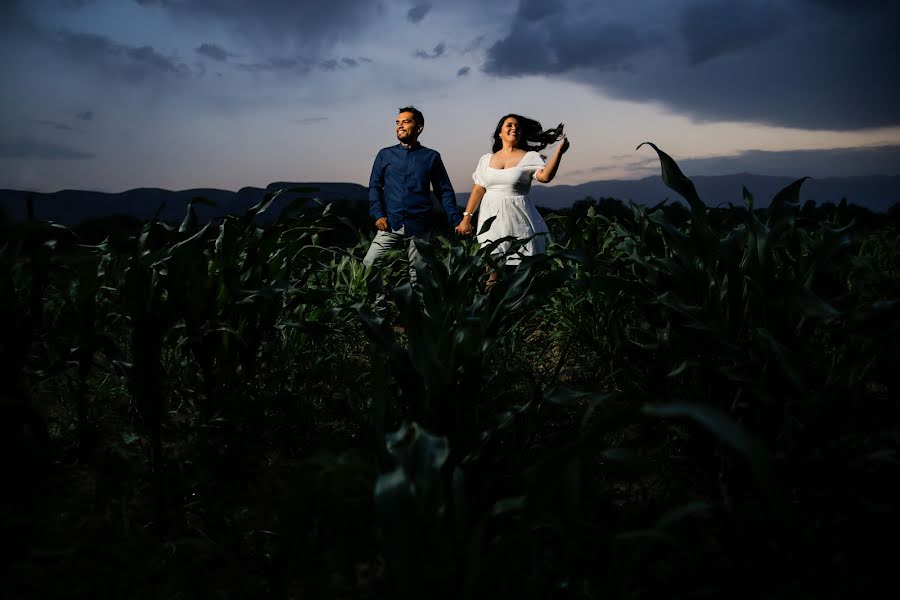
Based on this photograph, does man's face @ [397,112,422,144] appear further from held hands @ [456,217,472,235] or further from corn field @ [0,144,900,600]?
corn field @ [0,144,900,600]

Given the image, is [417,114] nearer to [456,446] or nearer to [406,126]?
[406,126]

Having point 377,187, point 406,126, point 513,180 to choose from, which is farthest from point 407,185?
point 513,180

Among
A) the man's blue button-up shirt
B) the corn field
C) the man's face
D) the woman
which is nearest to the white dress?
the woman

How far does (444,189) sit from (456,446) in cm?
361

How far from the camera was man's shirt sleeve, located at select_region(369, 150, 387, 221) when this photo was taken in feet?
15.5

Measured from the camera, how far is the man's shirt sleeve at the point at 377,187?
186 inches

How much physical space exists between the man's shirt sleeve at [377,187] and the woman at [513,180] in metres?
0.68

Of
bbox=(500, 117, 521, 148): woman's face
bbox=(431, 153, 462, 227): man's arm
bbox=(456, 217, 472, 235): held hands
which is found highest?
bbox=(500, 117, 521, 148): woman's face

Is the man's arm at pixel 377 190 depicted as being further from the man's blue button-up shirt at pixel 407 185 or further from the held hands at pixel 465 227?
the held hands at pixel 465 227

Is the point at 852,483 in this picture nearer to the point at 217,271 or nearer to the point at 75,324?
the point at 217,271

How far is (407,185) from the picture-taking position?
15.1 feet

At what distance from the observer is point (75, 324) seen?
1.64 metres

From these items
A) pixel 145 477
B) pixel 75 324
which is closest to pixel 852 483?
pixel 145 477

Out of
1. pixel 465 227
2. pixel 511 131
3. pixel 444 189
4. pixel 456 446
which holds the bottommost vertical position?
pixel 456 446
